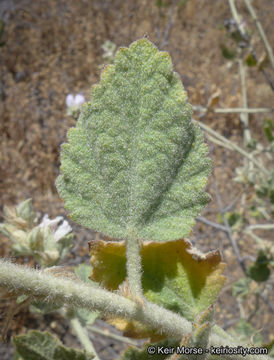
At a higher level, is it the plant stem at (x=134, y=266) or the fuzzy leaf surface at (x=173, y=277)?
Result: the plant stem at (x=134, y=266)

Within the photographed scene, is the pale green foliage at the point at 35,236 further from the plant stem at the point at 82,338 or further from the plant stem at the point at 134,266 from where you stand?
the plant stem at the point at 134,266

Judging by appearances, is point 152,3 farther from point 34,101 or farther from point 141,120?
point 141,120

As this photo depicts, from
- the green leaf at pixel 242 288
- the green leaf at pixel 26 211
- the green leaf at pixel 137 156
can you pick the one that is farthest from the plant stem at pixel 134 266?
the green leaf at pixel 242 288

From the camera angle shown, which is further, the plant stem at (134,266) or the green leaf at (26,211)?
the green leaf at (26,211)

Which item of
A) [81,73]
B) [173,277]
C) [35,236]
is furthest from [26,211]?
[81,73]

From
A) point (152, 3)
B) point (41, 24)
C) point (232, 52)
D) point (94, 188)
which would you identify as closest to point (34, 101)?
point (41, 24)

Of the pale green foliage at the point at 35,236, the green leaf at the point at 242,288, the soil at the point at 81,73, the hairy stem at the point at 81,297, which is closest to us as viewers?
the hairy stem at the point at 81,297
